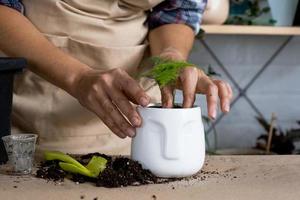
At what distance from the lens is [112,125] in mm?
728

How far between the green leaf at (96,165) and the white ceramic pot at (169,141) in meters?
0.04

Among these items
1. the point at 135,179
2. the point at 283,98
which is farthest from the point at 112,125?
the point at 283,98

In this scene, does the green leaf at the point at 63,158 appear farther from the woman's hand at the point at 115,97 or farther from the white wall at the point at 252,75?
the white wall at the point at 252,75

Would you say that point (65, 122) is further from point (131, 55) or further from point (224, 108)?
point (224, 108)

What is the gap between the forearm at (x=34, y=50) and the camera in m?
0.78

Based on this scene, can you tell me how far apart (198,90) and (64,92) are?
10.7 inches

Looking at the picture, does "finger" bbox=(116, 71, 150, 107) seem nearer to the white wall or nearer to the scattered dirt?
the scattered dirt

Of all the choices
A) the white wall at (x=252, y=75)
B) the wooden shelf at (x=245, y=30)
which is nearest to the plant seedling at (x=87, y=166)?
the wooden shelf at (x=245, y=30)

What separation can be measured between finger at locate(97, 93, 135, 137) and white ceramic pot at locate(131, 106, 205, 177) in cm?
1

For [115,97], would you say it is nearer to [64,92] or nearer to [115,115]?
[115,115]

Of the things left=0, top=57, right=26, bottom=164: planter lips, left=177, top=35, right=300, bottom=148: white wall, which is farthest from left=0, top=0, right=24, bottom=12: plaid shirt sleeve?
left=177, top=35, right=300, bottom=148: white wall

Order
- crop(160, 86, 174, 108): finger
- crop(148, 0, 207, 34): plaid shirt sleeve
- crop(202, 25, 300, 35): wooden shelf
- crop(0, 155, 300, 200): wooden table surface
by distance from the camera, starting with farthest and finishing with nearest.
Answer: crop(202, 25, 300, 35): wooden shelf → crop(148, 0, 207, 34): plaid shirt sleeve → crop(160, 86, 174, 108): finger → crop(0, 155, 300, 200): wooden table surface

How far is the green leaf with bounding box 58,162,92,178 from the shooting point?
680 millimetres

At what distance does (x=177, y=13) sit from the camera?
1.01 metres
